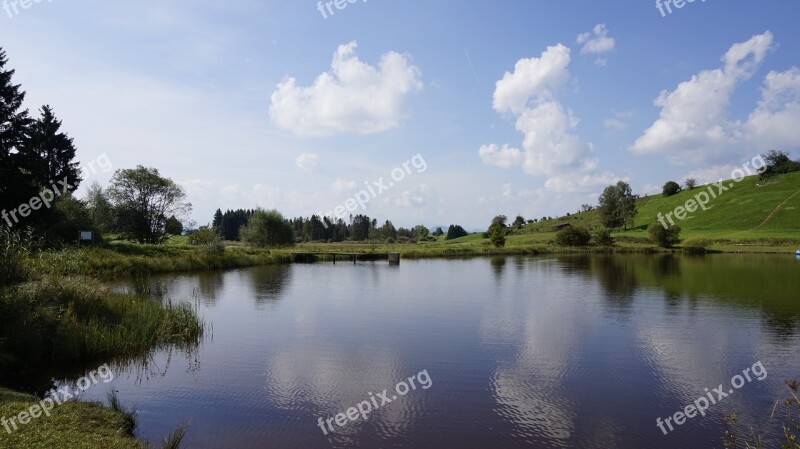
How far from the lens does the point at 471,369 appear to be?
16.2 m

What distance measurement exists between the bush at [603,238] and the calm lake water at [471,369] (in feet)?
225

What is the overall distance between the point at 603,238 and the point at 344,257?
55525 mm

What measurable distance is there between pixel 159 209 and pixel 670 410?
71010 millimetres

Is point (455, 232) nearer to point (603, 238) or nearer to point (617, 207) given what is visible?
point (617, 207)

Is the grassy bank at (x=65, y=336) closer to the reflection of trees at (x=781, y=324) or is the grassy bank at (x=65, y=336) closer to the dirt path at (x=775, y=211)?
the reflection of trees at (x=781, y=324)

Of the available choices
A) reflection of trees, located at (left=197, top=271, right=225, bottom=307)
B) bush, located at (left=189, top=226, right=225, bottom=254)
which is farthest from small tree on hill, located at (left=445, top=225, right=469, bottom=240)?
reflection of trees, located at (left=197, top=271, right=225, bottom=307)

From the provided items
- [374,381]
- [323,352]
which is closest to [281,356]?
[323,352]

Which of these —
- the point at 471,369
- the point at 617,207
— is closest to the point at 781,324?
the point at 471,369

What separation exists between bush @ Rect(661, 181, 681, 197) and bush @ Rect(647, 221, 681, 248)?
51.8 m

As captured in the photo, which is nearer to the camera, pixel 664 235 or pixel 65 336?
pixel 65 336

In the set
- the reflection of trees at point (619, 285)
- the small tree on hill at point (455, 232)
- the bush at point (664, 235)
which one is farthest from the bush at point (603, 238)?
the small tree on hill at point (455, 232)

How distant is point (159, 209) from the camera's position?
69812mm

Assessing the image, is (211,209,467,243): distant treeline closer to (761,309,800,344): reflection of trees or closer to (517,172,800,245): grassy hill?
(517,172,800,245): grassy hill

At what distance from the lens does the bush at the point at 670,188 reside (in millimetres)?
141000
